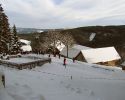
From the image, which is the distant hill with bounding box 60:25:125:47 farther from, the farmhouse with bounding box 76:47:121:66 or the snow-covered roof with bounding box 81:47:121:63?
the farmhouse with bounding box 76:47:121:66

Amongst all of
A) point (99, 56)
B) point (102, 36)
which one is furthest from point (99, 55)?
point (102, 36)

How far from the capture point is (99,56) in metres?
63.9

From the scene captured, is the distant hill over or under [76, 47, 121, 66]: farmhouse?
over

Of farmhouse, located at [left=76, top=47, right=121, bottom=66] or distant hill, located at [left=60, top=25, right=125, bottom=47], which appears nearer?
farmhouse, located at [left=76, top=47, right=121, bottom=66]

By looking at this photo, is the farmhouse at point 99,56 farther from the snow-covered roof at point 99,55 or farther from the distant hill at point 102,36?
the distant hill at point 102,36

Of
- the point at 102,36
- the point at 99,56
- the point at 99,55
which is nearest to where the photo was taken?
the point at 99,56

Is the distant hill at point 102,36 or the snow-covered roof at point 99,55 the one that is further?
the distant hill at point 102,36

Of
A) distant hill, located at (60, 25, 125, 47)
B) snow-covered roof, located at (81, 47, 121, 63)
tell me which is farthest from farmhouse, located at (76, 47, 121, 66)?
distant hill, located at (60, 25, 125, 47)

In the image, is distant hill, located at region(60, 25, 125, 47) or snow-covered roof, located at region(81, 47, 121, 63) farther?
distant hill, located at region(60, 25, 125, 47)

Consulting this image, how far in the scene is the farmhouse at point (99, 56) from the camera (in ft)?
203

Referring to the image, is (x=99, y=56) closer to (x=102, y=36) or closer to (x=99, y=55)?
(x=99, y=55)

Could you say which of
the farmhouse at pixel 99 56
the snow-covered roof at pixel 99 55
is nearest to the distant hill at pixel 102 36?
the snow-covered roof at pixel 99 55

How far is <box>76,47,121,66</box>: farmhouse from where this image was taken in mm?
61844

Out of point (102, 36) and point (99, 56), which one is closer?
point (99, 56)
